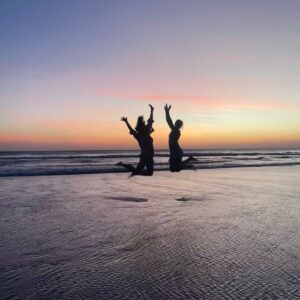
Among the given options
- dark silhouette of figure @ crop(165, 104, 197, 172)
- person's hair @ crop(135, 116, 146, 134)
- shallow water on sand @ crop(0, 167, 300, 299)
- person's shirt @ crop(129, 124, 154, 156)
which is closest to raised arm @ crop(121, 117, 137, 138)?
person's shirt @ crop(129, 124, 154, 156)

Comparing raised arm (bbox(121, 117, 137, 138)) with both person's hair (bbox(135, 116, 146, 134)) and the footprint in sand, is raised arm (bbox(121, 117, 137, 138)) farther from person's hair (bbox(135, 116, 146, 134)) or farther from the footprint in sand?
the footprint in sand

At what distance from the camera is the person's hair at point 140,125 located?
16.2 meters

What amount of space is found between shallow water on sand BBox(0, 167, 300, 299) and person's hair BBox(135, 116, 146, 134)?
6.27m

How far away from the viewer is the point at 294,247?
5.77 metres

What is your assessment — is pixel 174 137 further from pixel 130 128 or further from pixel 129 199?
pixel 129 199

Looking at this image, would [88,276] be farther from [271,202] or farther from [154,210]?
[271,202]

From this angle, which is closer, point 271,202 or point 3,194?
point 271,202

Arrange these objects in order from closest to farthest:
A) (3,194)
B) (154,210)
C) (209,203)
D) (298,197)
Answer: (154,210), (209,203), (298,197), (3,194)

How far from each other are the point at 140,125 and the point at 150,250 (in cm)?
1089

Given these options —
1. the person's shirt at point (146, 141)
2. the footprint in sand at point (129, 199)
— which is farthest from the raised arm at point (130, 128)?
the footprint in sand at point (129, 199)

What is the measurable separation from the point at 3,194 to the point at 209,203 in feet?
20.9

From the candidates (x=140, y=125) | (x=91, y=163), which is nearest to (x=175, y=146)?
(x=140, y=125)

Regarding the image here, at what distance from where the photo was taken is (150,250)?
564 centimetres

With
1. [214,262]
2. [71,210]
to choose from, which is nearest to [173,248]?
[214,262]
